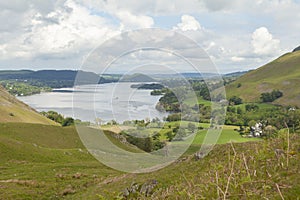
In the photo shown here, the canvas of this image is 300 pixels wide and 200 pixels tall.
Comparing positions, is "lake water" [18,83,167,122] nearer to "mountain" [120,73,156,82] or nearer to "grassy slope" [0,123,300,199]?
"mountain" [120,73,156,82]

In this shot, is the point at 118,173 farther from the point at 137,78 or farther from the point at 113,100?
the point at 137,78

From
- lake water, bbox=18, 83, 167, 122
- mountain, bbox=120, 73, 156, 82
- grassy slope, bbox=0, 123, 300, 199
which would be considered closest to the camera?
grassy slope, bbox=0, 123, 300, 199

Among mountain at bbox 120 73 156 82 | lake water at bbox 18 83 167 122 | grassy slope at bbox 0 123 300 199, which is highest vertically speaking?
mountain at bbox 120 73 156 82

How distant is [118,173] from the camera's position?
3756cm

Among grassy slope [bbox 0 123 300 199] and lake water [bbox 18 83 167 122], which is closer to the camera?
grassy slope [bbox 0 123 300 199]

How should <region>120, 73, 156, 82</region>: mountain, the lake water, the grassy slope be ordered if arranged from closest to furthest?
the grassy slope < <region>120, 73, 156, 82</region>: mountain < the lake water

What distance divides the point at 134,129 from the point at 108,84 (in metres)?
3.52

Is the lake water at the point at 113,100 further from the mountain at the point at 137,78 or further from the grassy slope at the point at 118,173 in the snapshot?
the grassy slope at the point at 118,173

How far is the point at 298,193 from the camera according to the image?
7781 millimetres

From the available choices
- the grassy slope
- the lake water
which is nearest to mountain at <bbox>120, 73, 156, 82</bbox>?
the lake water

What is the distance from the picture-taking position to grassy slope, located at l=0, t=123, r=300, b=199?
8320 mm

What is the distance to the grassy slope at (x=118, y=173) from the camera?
8.32m

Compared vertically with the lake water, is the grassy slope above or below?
below

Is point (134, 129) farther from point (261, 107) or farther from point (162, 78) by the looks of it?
point (261, 107)
